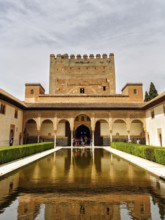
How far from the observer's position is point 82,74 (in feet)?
125

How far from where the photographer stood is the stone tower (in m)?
37.1

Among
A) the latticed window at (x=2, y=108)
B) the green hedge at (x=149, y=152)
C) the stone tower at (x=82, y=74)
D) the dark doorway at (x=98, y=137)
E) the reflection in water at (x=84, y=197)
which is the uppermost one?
the stone tower at (x=82, y=74)

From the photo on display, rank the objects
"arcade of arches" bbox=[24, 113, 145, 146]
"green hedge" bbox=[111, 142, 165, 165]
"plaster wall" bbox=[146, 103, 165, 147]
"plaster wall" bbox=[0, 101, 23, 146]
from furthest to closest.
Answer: "arcade of arches" bbox=[24, 113, 145, 146] < "plaster wall" bbox=[146, 103, 165, 147] < "plaster wall" bbox=[0, 101, 23, 146] < "green hedge" bbox=[111, 142, 165, 165]

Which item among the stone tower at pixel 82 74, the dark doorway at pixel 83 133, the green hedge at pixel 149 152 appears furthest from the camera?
the stone tower at pixel 82 74

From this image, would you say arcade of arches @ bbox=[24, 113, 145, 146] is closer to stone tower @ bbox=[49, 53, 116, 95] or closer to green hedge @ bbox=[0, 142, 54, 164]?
stone tower @ bbox=[49, 53, 116, 95]

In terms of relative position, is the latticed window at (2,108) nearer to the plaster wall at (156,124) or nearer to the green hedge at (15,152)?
the green hedge at (15,152)


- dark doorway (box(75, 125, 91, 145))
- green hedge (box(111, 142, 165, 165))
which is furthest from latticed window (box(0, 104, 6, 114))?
dark doorway (box(75, 125, 91, 145))

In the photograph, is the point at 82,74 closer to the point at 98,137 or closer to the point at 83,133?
the point at 83,133

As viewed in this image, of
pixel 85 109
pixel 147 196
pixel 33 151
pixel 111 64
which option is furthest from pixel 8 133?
pixel 111 64

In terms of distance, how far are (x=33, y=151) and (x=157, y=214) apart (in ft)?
43.0

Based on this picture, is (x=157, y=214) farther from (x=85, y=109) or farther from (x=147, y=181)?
(x=85, y=109)

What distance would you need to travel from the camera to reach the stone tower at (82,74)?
3709cm

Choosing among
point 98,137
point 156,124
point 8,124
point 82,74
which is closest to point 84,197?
point 8,124

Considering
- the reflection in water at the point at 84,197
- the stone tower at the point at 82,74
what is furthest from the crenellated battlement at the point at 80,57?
the reflection in water at the point at 84,197
